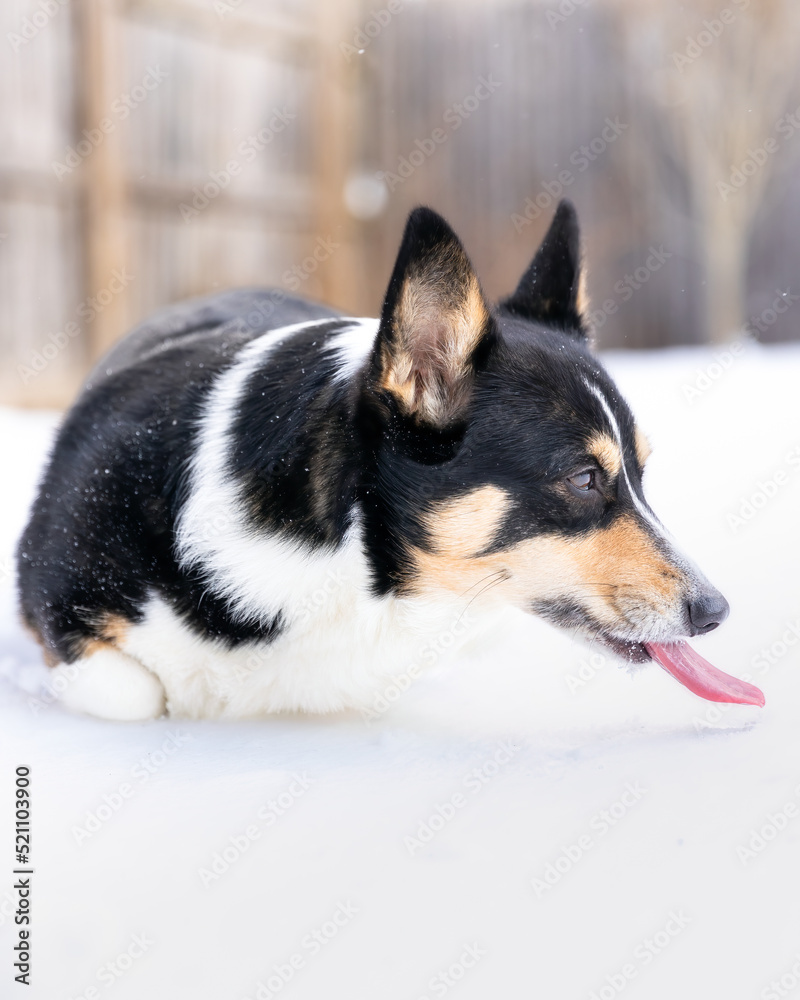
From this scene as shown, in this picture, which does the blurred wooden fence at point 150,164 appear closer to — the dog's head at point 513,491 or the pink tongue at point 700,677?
the dog's head at point 513,491

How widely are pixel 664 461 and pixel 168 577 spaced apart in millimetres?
2625

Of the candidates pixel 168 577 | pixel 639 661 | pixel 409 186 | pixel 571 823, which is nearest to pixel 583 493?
pixel 639 661

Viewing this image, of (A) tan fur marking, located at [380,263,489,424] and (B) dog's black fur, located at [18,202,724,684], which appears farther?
(B) dog's black fur, located at [18,202,724,684]

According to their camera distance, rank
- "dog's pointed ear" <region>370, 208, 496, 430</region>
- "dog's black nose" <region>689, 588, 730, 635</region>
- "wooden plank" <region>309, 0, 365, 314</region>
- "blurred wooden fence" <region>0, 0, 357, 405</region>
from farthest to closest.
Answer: "wooden plank" <region>309, 0, 365, 314</region> < "blurred wooden fence" <region>0, 0, 357, 405</region> < "dog's black nose" <region>689, 588, 730, 635</region> < "dog's pointed ear" <region>370, 208, 496, 430</region>

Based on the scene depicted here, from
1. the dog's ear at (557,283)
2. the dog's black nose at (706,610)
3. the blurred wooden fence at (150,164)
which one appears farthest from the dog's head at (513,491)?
the blurred wooden fence at (150,164)

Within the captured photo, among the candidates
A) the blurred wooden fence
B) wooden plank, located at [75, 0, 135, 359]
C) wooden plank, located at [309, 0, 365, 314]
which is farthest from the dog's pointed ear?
wooden plank, located at [309, 0, 365, 314]

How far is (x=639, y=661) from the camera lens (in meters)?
2.29

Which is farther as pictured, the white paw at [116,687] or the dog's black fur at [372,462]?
the white paw at [116,687]

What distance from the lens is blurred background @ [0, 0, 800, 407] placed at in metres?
7.27

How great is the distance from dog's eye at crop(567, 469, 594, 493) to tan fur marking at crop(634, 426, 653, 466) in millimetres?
220

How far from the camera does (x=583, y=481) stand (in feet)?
7.23

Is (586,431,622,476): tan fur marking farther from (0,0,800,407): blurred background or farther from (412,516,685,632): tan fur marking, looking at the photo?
(0,0,800,407): blurred background

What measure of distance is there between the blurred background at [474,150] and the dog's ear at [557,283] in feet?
15.6

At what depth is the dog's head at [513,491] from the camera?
2.16m
